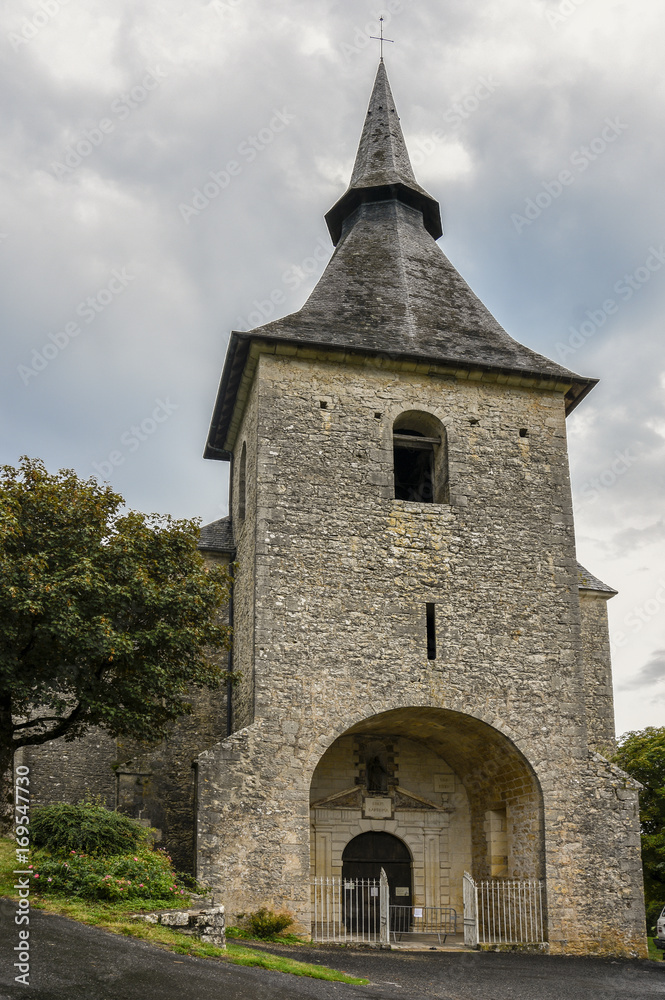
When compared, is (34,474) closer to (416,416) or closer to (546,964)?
(416,416)

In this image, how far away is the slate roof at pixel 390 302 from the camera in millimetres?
17406

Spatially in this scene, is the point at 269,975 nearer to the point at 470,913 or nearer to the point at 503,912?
the point at 470,913

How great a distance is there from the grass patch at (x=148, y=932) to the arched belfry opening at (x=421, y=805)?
525cm

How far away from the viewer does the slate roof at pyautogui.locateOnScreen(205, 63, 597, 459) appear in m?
17.4

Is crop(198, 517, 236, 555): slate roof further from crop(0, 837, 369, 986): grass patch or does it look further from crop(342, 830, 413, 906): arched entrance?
crop(0, 837, 369, 986): grass patch

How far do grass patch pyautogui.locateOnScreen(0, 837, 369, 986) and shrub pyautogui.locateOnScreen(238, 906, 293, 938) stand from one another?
182cm

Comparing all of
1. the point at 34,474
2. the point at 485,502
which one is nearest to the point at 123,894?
the point at 34,474

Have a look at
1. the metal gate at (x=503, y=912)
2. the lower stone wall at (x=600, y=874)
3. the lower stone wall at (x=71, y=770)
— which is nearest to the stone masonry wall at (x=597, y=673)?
the lower stone wall at (x=600, y=874)

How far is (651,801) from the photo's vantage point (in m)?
23.1

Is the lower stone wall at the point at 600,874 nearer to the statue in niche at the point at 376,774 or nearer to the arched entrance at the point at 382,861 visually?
the arched entrance at the point at 382,861

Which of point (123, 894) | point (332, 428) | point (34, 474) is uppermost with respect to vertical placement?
point (332, 428)

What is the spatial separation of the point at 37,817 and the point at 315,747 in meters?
4.35

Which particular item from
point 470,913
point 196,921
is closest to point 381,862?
point 470,913

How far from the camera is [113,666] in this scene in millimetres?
13039
